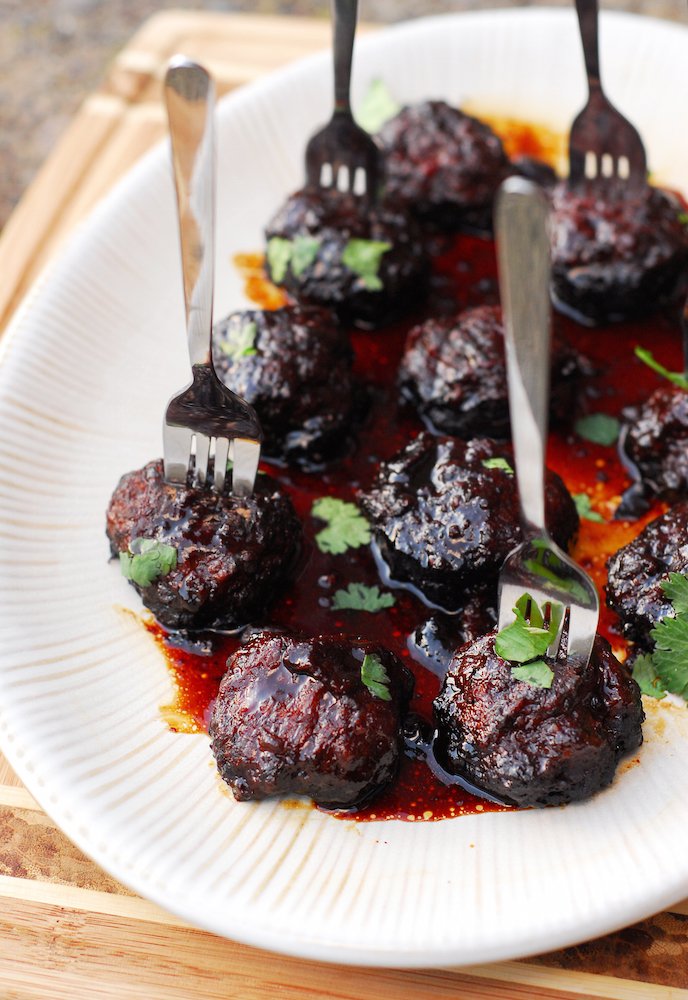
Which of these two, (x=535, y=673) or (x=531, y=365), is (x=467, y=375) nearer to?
(x=535, y=673)

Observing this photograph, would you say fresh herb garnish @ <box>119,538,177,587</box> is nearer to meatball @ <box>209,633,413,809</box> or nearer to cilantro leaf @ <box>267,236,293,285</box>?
meatball @ <box>209,633,413,809</box>

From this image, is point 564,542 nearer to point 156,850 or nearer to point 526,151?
point 156,850

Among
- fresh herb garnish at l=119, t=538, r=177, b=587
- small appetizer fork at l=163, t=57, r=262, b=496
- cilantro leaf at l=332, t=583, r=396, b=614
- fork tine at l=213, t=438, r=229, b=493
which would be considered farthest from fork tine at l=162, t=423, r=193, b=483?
cilantro leaf at l=332, t=583, r=396, b=614

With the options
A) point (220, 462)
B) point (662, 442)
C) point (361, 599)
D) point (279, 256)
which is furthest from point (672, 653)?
point (279, 256)

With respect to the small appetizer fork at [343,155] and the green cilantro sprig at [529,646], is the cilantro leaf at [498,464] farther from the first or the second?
the small appetizer fork at [343,155]

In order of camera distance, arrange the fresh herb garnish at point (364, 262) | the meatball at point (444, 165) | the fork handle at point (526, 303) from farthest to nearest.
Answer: the meatball at point (444, 165) < the fresh herb garnish at point (364, 262) < the fork handle at point (526, 303)

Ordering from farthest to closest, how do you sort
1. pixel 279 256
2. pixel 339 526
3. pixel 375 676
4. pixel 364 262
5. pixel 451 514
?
pixel 279 256, pixel 364 262, pixel 339 526, pixel 451 514, pixel 375 676

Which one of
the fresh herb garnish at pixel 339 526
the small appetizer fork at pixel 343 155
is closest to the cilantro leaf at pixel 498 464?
the fresh herb garnish at pixel 339 526

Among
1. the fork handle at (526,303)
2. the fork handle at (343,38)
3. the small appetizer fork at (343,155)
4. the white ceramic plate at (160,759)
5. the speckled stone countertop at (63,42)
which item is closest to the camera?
the fork handle at (526,303)
